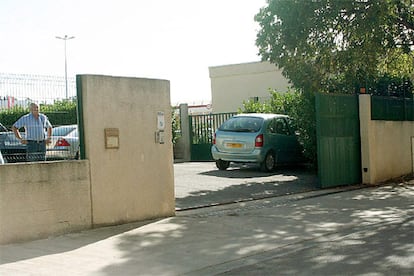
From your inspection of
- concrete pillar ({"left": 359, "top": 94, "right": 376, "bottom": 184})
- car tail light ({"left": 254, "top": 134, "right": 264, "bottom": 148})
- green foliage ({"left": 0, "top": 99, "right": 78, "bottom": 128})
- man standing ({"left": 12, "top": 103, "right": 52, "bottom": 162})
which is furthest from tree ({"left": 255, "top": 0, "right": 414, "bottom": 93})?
man standing ({"left": 12, "top": 103, "right": 52, "bottom": 162})

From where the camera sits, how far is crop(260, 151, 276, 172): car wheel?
53.7 ft

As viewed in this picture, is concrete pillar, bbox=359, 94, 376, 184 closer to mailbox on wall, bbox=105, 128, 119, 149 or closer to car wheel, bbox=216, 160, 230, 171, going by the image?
car wheel, bbox=216, 160, 230, 171

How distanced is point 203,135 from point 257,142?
5884mm

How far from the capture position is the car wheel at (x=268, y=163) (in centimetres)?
1636

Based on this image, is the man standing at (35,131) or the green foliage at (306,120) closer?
the man standing at (35,131)

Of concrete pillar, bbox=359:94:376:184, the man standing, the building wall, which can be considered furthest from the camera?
the building wall

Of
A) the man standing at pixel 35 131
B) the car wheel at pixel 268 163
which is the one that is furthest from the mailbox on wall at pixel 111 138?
the car wheel at pixel 268 163

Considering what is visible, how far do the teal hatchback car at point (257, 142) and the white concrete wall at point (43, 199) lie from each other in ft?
25.5

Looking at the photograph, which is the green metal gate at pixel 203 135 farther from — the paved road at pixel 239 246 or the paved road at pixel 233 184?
the paved road at pixel 239 246

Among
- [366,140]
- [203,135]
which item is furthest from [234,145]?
[203,135]

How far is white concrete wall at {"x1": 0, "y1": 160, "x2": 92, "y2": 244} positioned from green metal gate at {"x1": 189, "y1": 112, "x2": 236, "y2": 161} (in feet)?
41.3

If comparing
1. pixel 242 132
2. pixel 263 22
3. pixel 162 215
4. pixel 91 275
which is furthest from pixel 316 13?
pixel 91 275

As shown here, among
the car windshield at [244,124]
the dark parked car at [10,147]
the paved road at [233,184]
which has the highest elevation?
the car windshield at [244,124]

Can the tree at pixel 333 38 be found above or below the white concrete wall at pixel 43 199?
above
